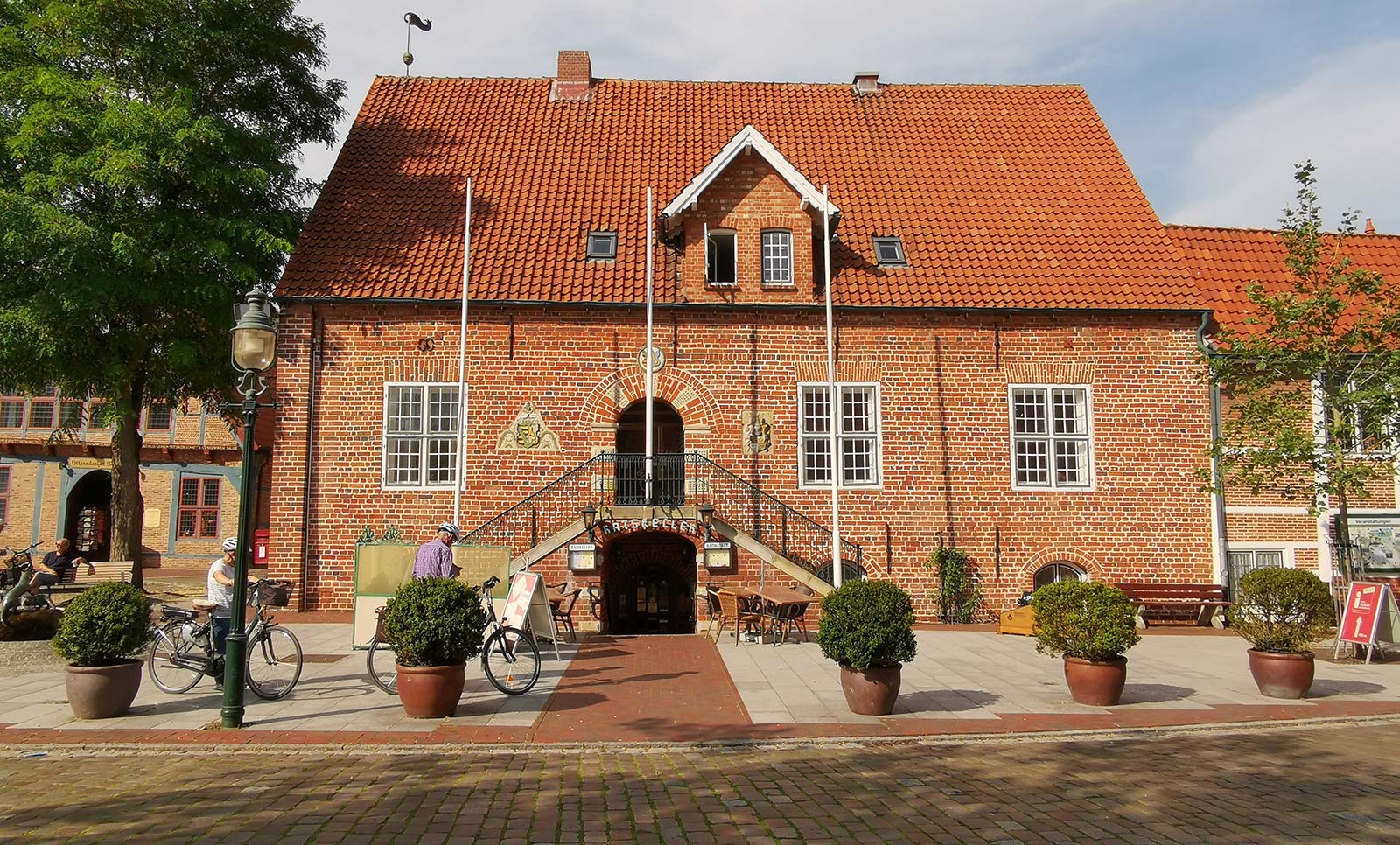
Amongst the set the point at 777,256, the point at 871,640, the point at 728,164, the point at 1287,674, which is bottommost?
the point at 1287,674

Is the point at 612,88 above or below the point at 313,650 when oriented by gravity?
above

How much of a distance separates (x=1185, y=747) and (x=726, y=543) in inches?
328

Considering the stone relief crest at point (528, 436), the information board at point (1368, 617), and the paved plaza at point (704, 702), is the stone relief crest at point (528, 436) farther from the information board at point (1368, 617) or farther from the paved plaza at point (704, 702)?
the information board at point (1368, 617)

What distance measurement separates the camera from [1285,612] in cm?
1020

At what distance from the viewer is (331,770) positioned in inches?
269

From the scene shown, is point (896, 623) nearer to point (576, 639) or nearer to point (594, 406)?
point (576, 639)

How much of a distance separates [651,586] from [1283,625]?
10471 mm

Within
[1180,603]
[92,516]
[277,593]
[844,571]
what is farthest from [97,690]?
[92,516]

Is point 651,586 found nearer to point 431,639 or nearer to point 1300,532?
point 431,639

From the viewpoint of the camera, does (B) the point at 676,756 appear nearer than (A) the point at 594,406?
Yes

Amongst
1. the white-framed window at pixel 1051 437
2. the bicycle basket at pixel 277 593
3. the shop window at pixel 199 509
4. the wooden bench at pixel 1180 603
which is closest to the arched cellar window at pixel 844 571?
the white-framed window at pixel 1051 437

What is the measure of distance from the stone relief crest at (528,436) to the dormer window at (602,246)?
10.7 ft

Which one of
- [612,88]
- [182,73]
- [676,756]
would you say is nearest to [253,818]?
[676,756]

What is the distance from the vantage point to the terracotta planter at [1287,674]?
9906 mm
